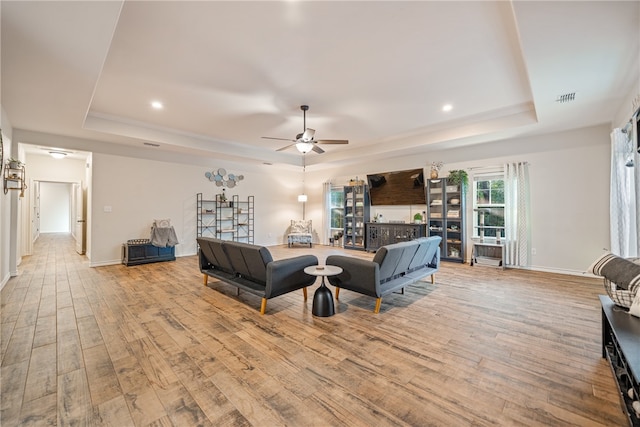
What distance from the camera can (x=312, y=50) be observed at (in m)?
3.01

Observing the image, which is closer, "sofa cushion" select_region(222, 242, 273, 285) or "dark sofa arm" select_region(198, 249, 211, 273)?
"sofa cushion" select_region(222, 242, 273, 285)

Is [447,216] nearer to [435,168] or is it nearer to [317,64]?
[435,168]

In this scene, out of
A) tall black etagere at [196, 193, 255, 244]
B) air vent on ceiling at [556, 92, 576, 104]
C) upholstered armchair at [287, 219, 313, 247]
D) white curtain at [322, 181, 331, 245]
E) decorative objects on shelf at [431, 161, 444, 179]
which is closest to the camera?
air vent on ceiling at [556, 92, 576, 104]

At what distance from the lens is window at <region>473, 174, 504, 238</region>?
238 inches

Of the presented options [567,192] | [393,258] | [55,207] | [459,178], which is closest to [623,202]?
[567,192]

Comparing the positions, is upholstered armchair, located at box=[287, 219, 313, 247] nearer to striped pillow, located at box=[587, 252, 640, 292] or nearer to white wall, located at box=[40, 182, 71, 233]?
striped pillow, located at box=[587, 252, 640, 292]

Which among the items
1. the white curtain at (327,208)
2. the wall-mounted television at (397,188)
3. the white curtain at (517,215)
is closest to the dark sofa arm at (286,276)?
the wall-mounted television at (397,188)

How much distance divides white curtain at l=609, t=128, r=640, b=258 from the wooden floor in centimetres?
97

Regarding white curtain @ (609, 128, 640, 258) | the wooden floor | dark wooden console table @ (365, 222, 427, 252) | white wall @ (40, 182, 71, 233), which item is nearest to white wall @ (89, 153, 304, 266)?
the wooden floor

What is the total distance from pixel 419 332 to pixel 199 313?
2623 mm

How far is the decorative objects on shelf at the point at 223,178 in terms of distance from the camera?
308 inches

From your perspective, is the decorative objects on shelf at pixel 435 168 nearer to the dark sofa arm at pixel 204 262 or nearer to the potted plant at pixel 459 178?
the potted plant at pixel 459 178

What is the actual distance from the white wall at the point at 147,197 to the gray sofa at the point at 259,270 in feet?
11.6

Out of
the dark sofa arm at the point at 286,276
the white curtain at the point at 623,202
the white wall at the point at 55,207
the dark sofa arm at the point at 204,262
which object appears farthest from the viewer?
the white wall at the point at 55,207
